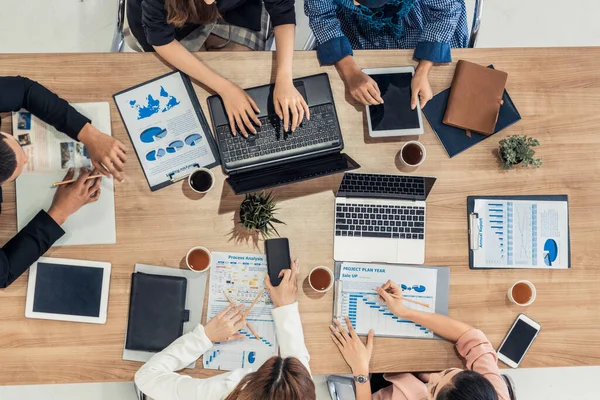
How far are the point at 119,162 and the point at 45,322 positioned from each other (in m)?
0.52

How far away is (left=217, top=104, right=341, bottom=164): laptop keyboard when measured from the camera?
155 cm

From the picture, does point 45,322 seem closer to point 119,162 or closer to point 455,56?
point 119,162

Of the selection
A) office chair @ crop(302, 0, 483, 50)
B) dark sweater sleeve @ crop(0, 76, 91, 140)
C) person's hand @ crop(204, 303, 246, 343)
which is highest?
office chair @ crop(302, 0, 483, 50)

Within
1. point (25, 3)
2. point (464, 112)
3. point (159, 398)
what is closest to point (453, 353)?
point (464, 112)

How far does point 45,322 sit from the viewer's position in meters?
1.50

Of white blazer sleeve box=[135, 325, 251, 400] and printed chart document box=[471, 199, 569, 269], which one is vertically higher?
printed chart document box=[471, 199, 569, 269]

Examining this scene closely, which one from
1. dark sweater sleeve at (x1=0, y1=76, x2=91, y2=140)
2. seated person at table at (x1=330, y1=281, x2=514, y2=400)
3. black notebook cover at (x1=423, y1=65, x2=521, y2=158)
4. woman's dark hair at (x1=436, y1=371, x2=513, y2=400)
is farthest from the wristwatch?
dark sweater sleeve at (x1=0, y1=76, x2=91, y2=140)

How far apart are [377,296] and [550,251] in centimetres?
58

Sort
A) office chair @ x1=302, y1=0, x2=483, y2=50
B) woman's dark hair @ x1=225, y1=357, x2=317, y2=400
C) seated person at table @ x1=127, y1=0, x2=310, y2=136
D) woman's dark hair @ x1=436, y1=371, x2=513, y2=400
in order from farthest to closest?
1. office chair @ x1=302, y1=0, x2=483, y2=50
2. seated person at table @ x1=127, y1=0, x2=310, y2=136
3. woman's dark hair @ x1=436, y1=371, x2=513, y2=400
4. woman's dark hair @ x1=225, y1=357, x2=317, y2=400

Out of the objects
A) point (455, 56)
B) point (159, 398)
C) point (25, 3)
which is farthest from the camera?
point (25, 3)

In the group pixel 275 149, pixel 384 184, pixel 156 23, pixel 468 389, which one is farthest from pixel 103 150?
pixel 468 389

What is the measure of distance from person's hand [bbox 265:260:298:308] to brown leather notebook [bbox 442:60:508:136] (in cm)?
69

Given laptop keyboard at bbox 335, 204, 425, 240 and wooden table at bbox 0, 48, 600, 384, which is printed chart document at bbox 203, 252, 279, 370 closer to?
wooden table at bbox 0, 48, 600, 384

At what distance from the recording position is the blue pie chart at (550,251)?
163 centimetres
